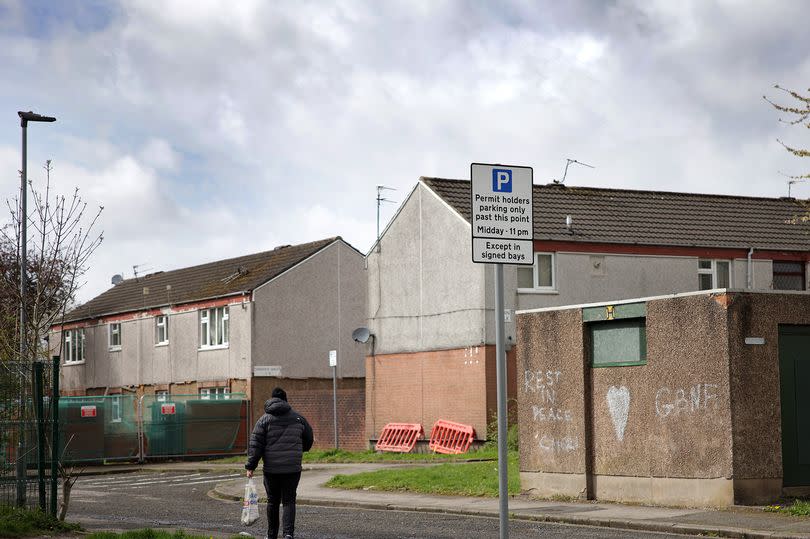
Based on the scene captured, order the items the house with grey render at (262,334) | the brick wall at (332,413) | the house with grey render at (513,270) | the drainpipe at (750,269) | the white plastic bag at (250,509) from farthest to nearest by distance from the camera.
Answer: the house with grey render at (262,334), the brick wall at (332,413), the drainpipe at (750,269), the house with grey render at (513,270), the white plastic bag at (250,509)

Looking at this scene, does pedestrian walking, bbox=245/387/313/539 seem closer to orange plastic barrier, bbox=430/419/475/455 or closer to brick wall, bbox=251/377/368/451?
orange plastic barrier, bbox=430/419/475/455

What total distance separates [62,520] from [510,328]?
20482mm

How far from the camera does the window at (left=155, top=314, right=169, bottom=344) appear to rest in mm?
50875

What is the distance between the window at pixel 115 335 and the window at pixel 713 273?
2671cm

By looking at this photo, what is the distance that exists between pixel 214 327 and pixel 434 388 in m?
13.7

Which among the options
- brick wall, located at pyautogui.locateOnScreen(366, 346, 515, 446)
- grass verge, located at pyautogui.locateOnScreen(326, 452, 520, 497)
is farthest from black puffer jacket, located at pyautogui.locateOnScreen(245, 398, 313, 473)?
brick wall, located at pyautogui.locateOnScreen(366, 346, 515, 446)

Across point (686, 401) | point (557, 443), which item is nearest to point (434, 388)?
point (557, 443)

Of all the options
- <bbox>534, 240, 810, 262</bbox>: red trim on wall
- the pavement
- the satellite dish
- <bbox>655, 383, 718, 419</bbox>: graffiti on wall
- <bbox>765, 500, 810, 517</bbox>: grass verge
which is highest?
<bbox>534, 240, 810, 262</bbox>: red trim on wall

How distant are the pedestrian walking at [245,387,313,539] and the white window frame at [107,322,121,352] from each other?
41910 mm

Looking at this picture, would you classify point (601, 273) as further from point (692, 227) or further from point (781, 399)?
point (781, 399)

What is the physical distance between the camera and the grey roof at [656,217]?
37.8 meters

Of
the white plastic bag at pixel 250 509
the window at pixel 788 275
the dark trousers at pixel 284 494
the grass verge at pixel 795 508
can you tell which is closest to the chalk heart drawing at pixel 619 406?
the grass verge at pixel 795 508

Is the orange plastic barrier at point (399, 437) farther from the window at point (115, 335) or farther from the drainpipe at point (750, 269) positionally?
the window at point (115, 335)

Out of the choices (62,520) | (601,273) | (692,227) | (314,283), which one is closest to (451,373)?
(601,273)
